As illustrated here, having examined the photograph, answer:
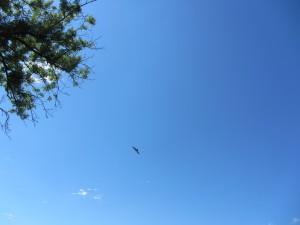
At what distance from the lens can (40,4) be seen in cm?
1293

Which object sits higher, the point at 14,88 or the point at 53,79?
the point at 53,79

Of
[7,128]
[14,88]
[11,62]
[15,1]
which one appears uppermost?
[15,1]

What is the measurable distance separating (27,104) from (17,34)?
3.35 meters

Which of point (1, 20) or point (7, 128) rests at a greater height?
point (1, 20)

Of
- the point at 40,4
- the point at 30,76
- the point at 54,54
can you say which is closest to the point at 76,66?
the point at 54,54

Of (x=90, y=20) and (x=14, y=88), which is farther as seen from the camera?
(x=90, y=20)

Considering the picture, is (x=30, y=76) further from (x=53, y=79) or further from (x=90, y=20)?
(x=90, y=20)

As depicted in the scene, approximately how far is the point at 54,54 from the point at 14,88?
2.11 metres

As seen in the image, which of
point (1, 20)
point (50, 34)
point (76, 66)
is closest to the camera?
point (1, 20)

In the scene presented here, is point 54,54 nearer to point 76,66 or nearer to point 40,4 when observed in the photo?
point 76,66

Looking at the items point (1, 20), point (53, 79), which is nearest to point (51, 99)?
point (53, 79)

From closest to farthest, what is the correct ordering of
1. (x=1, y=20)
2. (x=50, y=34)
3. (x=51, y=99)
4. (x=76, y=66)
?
1. (x=1, y=20)
2. (x=50, y=34)
3. (x=76, y=66)
4. (x=51, y=99)

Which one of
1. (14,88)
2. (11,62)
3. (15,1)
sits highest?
(15,1)

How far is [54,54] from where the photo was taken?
12.3 metres
